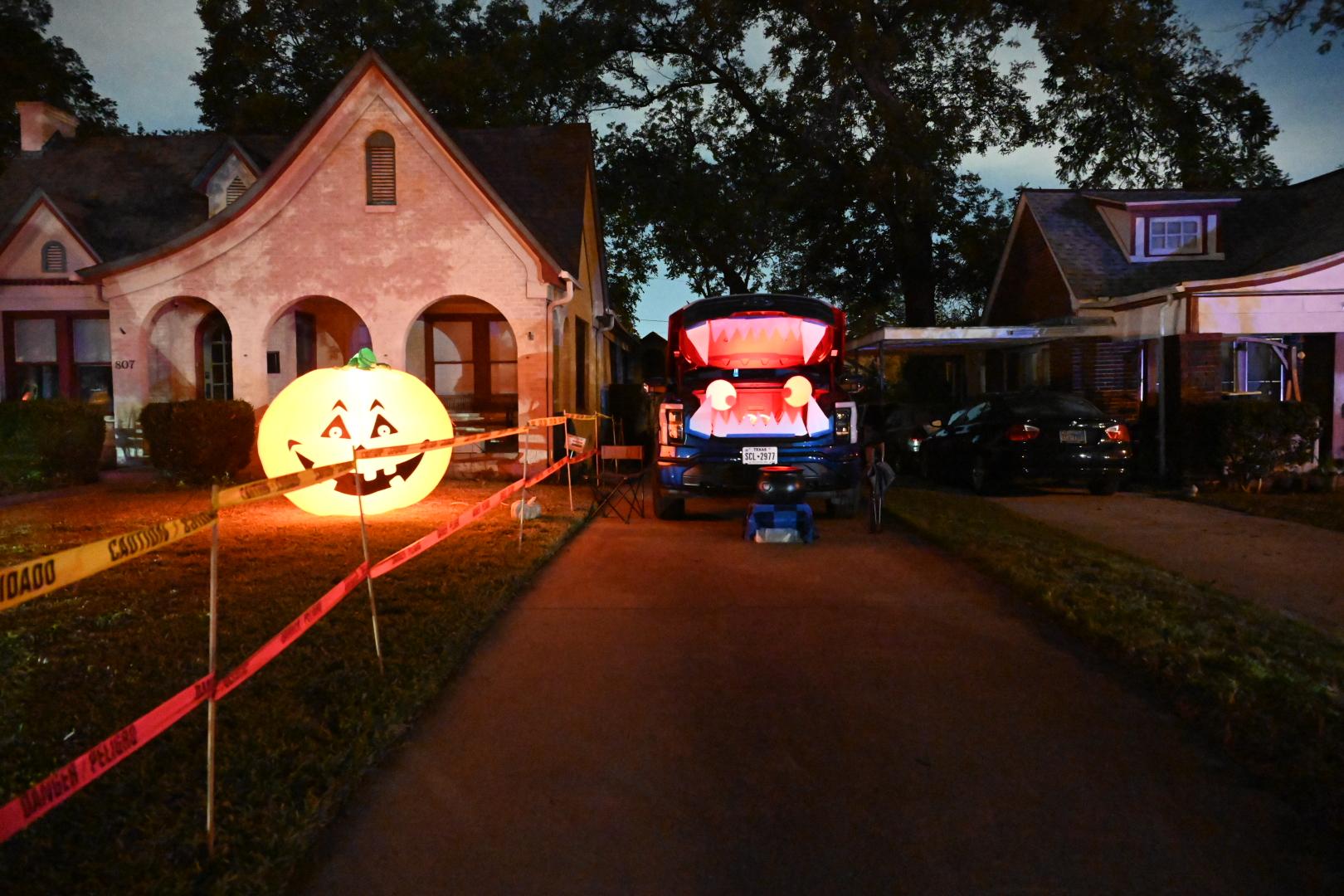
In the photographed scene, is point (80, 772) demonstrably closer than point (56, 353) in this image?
Yes

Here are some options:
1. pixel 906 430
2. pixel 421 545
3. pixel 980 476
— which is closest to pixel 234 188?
pixel 906 430

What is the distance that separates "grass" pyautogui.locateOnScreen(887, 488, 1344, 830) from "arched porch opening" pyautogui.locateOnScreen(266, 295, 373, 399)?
13502 mm

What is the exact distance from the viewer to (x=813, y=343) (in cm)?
1226

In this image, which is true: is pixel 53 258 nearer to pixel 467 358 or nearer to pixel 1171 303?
pixel 467 358

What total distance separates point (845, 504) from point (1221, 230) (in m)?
14.2

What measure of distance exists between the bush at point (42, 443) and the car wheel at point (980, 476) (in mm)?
13611

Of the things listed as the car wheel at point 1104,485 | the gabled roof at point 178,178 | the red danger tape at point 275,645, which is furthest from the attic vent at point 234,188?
the red danger tape at point 275,645

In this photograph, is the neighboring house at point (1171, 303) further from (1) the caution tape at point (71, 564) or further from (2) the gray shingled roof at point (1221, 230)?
(1) the caution tape at point (71, 564)

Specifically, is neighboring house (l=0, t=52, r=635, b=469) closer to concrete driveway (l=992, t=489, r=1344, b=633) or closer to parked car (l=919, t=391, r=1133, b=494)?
parked car (l=919, t=391, r=1133, b=494)

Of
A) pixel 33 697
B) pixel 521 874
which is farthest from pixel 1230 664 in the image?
pixel 33 697

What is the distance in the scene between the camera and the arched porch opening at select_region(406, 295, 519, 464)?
65.3ft

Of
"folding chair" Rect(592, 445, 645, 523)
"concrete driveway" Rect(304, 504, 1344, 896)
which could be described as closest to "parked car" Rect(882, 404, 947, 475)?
"folding chair" Rect(592, 445, 645, 523)

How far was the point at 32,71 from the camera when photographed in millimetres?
35688

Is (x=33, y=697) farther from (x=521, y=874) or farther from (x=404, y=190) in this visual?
(x=404, y=190)
